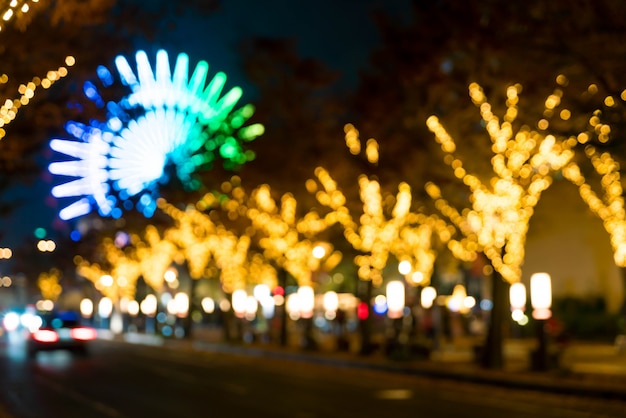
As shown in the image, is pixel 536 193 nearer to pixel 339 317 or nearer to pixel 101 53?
pixel 101 53

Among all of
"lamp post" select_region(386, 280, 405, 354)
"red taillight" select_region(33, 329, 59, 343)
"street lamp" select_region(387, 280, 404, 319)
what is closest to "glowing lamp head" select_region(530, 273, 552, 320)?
"lamp post" select_region(386, 280, 405, 354)

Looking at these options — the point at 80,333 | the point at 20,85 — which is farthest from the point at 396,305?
the point at 20,85

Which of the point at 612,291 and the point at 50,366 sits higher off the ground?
the point at 612,291

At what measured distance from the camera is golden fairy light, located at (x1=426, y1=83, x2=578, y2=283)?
30547 millimetres

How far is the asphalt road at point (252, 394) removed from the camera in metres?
20.9

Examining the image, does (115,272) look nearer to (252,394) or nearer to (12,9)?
(252,394)

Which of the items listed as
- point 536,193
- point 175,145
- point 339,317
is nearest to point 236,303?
point 339,317

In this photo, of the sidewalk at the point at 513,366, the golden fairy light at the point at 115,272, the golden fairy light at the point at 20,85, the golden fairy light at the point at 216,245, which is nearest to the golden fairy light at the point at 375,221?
the sidewalk at the point at 513,366

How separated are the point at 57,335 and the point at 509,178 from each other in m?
21.1

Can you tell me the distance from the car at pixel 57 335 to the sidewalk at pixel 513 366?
7793mm

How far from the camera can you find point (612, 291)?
159 feet

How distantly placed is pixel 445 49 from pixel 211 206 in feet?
77.2

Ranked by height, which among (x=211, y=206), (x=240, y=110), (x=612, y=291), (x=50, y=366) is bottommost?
(x=50, y=366)

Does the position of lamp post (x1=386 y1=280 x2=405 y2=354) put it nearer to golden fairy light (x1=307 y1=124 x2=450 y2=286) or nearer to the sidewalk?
the sidewalk
